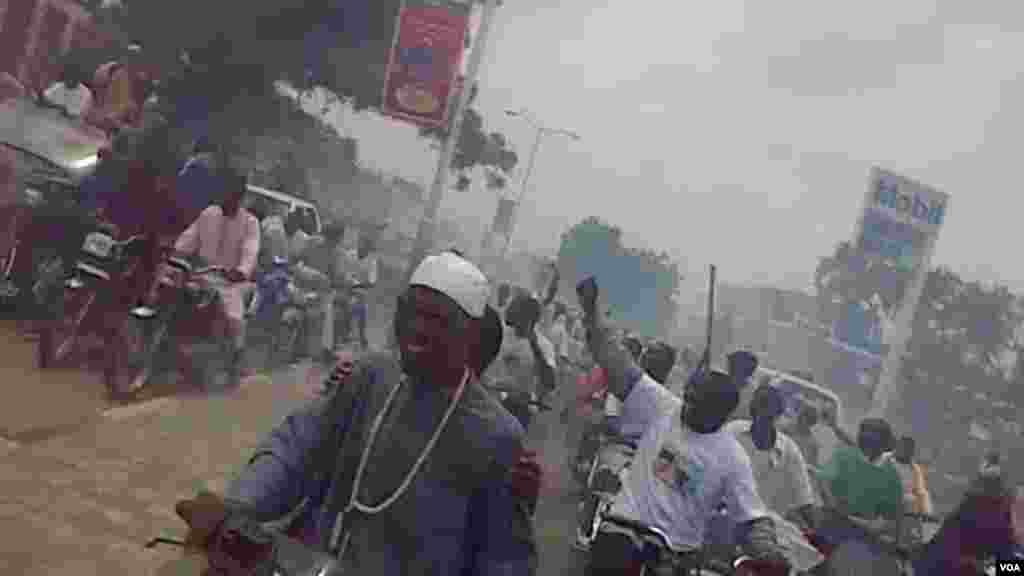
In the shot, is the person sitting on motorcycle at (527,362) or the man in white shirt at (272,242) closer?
the person sitting on motorcycle at (527,362)

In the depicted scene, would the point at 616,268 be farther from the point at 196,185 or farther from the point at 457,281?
the point at 457,281

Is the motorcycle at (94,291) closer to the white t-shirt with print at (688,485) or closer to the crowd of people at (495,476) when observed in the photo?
the crowd of people at (495,476)

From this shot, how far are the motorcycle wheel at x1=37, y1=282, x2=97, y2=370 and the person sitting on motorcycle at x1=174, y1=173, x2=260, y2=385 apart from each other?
2.35 ft

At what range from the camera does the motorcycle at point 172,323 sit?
789 centimetres

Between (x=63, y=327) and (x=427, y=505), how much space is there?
244 inches

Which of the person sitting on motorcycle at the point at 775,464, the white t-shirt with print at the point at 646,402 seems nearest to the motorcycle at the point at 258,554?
the white t-shirt with print at the point at 646,402

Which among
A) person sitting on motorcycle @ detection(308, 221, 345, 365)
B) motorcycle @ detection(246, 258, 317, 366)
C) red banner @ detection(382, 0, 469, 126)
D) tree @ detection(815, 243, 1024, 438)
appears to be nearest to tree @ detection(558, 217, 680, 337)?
tree @ detection(815, 243, 1024, 438)

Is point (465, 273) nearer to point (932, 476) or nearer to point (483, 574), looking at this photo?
point (483, 574)

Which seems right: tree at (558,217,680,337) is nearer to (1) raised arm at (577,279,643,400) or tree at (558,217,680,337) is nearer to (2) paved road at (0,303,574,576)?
(2) paved road at (0,303,574,576)

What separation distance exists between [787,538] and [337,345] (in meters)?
8.52

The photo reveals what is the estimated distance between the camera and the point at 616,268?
28.8 meters

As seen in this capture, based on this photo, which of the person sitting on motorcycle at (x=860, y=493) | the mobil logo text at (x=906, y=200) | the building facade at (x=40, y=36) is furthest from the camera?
the building facade at (x=40, y=36)

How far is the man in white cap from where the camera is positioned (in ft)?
8.92

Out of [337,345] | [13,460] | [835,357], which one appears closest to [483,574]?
[13,460]
